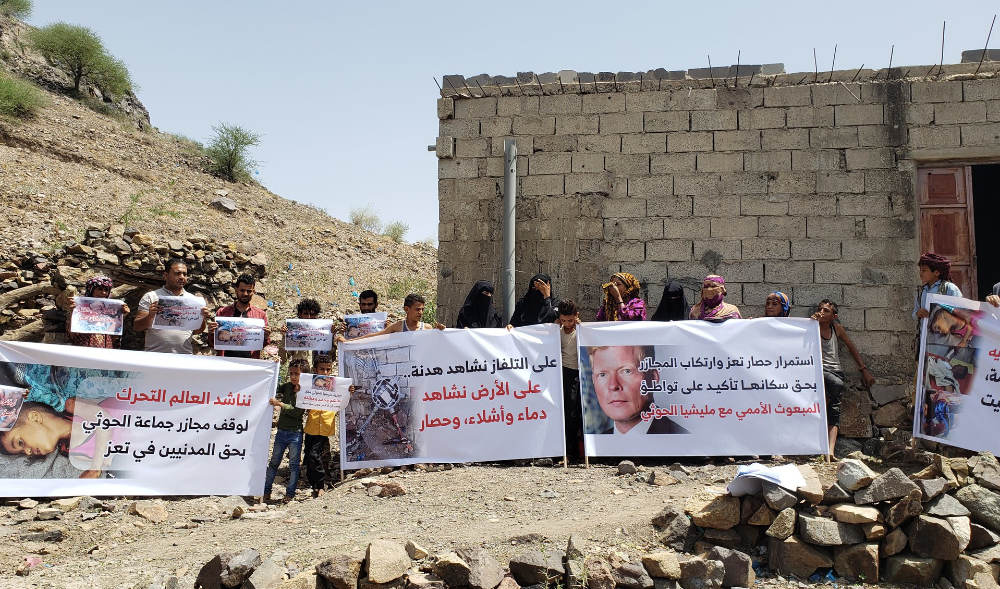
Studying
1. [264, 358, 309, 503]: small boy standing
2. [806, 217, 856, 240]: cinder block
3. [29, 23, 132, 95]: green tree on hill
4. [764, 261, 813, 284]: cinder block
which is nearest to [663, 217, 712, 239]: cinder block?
[764, 261, 813, 284]: cinder block

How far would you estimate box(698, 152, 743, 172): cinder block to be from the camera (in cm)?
A: 760

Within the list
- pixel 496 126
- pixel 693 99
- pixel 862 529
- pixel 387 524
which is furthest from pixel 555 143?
pixel 862 529

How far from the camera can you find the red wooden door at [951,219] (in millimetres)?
7344

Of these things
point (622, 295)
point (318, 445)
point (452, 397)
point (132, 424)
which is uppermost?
point (622, 295)

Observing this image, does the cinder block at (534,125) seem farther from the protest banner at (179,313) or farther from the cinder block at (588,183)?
the protest banner at (179,313)

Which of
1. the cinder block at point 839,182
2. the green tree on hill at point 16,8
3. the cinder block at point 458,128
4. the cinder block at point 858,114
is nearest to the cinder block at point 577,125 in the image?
the cinder block at point 458,128

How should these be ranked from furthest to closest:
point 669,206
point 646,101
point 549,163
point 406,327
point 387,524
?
point 549,163 < point 646,101 < point 669,206 < point 406,327 < point 387,524

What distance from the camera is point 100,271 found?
9781 millimetres

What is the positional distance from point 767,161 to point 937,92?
5.87ft

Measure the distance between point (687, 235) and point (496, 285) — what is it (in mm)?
2064

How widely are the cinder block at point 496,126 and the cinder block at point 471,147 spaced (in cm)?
10

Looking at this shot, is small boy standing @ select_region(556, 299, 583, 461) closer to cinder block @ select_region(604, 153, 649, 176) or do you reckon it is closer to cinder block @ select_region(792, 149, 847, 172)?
cinder block @ select_region(604, 153, 649, 176)

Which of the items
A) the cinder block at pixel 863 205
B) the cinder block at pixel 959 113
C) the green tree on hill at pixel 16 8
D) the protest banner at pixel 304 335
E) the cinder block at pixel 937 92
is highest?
the green tree on hill at pixel 16 8

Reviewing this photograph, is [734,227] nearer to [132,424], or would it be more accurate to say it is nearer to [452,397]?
[452,397]
